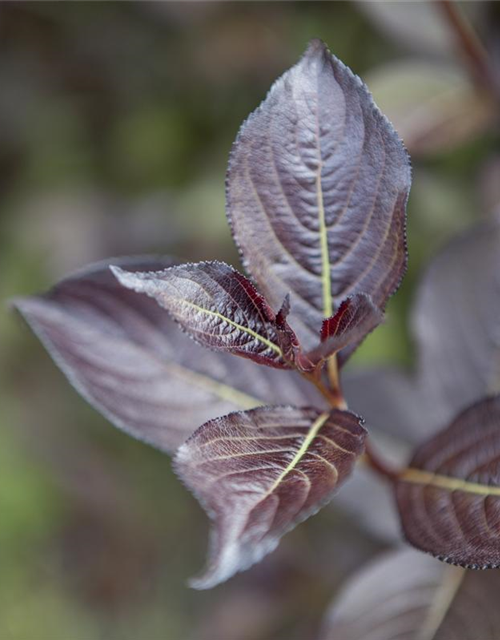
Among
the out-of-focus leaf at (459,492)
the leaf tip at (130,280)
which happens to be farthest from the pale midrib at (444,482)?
Result: the leaf tip at (130,280)

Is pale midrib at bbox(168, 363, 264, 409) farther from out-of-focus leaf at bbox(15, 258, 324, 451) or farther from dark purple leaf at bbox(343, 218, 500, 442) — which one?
dark purple leaf at bbox(343, 218, 500, 442)

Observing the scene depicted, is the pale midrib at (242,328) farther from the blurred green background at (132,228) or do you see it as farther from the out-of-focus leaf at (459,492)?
the blurred green background at (132,228)

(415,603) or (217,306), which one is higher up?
(217,306)

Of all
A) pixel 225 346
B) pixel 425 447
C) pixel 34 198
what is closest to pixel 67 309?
pixel 225 346

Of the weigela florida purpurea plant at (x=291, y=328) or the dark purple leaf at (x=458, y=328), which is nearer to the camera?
the weigela florida purpurea plant at (x=291, y=328)

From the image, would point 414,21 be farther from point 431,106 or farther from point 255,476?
point 255,476

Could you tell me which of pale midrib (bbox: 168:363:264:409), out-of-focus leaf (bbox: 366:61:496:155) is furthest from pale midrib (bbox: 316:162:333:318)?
out-of-focus leaf (bbox: 366:61:496:155)

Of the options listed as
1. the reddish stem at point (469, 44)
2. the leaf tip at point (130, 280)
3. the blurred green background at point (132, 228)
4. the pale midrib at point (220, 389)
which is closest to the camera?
the leaf tip at point (130, 280)

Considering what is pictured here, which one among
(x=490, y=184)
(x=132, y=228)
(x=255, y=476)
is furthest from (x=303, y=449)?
(x=132, y=228)
